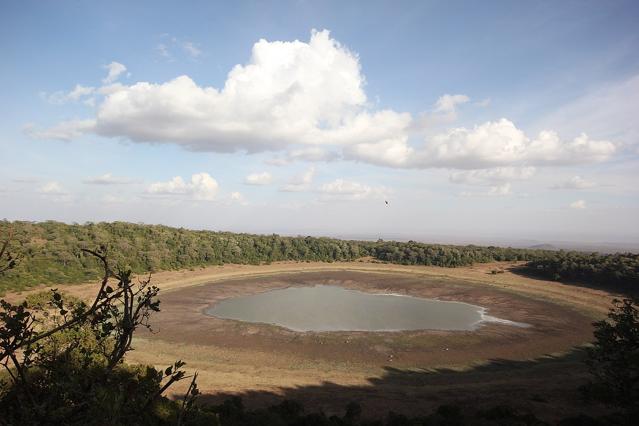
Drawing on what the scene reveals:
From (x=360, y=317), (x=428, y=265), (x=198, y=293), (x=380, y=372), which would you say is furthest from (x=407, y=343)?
(x=428, y=265)

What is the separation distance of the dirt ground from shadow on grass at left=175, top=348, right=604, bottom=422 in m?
0.07

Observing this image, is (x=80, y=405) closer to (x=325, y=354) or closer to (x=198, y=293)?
(x=325, y=354)

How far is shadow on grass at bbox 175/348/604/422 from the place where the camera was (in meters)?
22.2

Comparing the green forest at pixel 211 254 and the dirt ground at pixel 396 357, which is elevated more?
the green forest at pixel 211 254

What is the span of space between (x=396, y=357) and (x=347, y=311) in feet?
55.6

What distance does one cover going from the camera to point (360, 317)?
46062 mm

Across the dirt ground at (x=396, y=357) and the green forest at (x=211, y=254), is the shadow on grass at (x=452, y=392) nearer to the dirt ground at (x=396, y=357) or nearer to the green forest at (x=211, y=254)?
the dirt ground at (x=396, y=357)

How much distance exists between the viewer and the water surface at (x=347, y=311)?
140 ft

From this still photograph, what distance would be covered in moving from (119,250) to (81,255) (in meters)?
6.65

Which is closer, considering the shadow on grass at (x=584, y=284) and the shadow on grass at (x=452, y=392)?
the shadow on grass at (x=452, y=392)

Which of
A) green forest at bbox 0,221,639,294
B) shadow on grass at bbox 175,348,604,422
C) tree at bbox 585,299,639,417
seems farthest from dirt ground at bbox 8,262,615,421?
tree at bbox 585,299,639,417

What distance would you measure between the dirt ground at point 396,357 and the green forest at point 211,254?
528 cm

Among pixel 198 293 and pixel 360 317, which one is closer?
pixel 360 317

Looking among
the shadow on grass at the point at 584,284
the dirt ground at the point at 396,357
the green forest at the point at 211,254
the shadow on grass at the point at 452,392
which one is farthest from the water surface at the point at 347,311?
the shadow on grass at the point at 584,284
